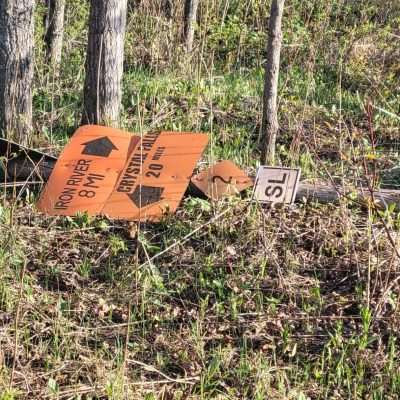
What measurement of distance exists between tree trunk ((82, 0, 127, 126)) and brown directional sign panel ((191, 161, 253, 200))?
124cm

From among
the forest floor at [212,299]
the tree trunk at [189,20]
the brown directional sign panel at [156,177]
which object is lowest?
the forest floor at [212,299]

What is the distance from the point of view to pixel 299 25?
10477mm

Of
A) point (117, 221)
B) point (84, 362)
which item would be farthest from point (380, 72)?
point (84, 362)

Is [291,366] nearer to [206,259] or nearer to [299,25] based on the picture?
[206,259]

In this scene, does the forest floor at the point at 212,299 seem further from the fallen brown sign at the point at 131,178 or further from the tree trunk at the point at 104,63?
the tree trunk at the point at 104,63

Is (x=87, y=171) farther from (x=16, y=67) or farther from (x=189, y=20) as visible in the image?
(x=189, y=20)

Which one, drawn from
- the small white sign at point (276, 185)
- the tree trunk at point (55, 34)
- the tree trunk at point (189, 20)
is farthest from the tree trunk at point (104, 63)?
the tree trunk at point (189, 20)

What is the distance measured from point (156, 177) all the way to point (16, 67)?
5.03 feet

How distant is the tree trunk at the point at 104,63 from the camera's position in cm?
574

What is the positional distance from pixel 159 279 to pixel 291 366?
3.02 feet

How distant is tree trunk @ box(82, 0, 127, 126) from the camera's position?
5.74 m

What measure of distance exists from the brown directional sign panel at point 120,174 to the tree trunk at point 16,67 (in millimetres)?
584

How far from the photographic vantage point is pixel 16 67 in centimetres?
563

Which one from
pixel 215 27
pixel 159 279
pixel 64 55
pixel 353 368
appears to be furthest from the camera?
pixel 215 27
